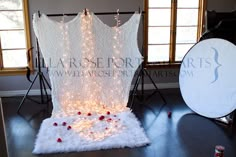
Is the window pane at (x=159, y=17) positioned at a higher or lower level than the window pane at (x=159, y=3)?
lower

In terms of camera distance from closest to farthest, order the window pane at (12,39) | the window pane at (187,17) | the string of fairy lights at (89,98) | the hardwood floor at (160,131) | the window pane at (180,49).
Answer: the hardwood floor at (160,131)
the string of fairy lights at (89,98)
the window pane at (12,39)
the window pane at (187,17)
the window pane at (180,49)

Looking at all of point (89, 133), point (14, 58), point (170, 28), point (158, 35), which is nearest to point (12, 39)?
point (14, 58)

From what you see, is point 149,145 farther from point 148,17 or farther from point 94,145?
point 148,17

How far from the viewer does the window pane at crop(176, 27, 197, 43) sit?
491cm

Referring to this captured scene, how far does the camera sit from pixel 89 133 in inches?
132

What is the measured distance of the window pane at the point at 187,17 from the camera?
484 cm

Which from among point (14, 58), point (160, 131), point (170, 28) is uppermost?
point (170, 28)

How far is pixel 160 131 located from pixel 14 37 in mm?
2816

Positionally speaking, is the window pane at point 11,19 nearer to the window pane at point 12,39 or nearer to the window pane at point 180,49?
the window pane at point 12,39

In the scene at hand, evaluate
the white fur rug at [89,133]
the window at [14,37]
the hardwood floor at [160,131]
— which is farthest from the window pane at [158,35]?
the window at [14,37]

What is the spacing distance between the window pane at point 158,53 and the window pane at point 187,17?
497mm

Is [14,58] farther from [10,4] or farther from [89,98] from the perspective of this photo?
[89,98]

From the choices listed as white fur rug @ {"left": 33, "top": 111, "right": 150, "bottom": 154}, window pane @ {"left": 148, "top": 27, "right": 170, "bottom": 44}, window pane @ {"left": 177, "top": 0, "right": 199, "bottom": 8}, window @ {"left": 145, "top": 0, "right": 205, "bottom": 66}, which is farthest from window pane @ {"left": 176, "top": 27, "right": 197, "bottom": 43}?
white fur rug @ {"left": 33, "top": 111, "right": 150, "bottom": 154}

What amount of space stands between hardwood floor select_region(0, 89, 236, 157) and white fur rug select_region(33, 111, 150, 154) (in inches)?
3.4
